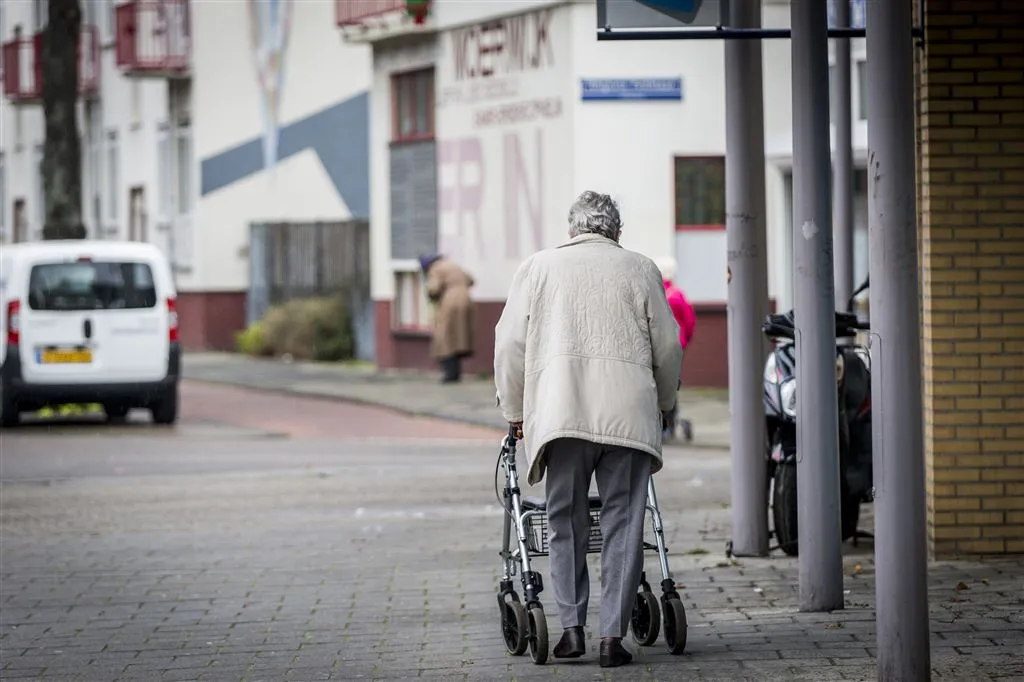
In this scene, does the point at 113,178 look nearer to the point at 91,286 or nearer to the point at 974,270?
the point at 91,286

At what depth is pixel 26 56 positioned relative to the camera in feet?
154

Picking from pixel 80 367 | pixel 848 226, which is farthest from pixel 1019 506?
pixel 80 367

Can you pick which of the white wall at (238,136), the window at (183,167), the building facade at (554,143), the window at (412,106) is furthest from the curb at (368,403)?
the window at (183,167)

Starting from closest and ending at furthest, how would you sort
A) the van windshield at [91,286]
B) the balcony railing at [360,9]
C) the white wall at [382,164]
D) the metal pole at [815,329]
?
1. the metal pole at [815,329]
2. the van windshield at [91,286]
3. the balcony railing at [360,9]
4. the white wall at [382,164]

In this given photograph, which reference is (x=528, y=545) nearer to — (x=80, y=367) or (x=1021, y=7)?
(x=1021, y=7)

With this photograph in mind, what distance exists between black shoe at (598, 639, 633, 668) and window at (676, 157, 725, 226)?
57.9 ft

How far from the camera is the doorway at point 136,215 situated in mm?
40188

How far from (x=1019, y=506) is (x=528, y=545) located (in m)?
2.93

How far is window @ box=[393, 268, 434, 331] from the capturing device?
28.3 meters

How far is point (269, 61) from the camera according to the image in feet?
119

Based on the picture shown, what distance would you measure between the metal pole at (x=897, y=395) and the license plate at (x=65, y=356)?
14.4m

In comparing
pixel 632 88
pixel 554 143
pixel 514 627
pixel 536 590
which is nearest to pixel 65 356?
pixel 554 143

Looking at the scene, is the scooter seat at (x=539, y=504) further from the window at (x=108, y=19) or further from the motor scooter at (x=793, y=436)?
the window at (x=108, y=19)

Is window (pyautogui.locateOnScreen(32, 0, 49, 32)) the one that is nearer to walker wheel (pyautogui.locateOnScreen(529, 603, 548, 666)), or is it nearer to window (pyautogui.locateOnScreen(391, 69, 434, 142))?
window (pyautogui.locateOnScreen(391, 69, 434, 142))
